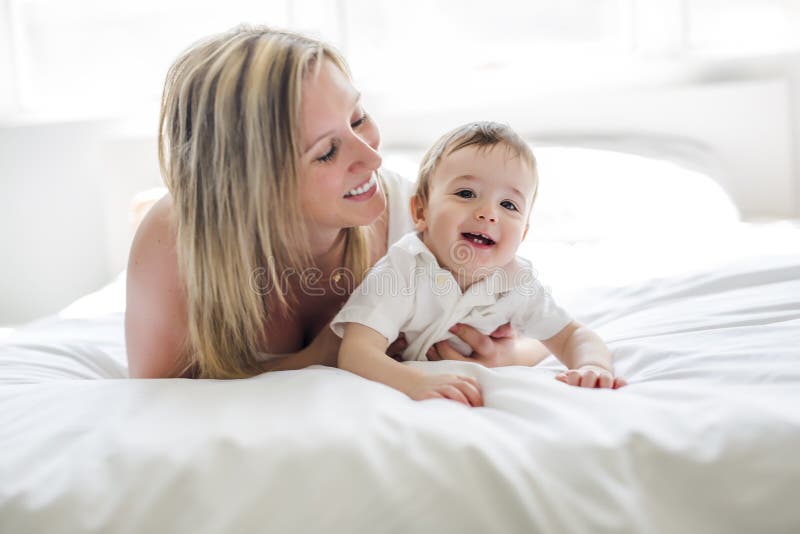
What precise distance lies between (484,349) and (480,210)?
23 centimetres

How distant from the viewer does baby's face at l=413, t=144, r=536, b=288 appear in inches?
48.0

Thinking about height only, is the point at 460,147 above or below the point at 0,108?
above

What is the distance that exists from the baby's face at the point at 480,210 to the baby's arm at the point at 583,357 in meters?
0.16

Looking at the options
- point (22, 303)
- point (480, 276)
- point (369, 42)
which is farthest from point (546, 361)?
point (22, 303)

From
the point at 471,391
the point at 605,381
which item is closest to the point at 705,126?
the point at 605,381

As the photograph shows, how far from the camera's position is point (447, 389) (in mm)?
978

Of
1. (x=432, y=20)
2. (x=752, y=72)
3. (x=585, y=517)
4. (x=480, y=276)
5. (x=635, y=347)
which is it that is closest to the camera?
(x=585, y=517)

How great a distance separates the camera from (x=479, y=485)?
76 cm

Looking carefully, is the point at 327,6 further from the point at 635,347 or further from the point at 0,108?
the point at 635,347

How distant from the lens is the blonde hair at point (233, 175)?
1.15m

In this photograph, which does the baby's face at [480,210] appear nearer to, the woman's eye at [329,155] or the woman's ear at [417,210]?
the woman's ear at [417,210]

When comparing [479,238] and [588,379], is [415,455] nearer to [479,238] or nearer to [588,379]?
[588,379]

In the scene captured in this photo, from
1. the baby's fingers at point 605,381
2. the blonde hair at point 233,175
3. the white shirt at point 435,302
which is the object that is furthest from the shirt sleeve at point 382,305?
the baby's fingers at point 605,381

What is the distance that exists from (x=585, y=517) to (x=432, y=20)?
253 cm
